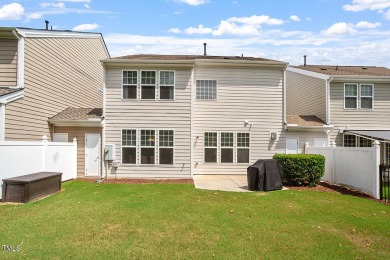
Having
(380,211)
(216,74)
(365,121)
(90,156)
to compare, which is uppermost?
(216,74)

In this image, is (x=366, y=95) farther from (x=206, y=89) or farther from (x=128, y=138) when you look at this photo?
(x=128, y=138)

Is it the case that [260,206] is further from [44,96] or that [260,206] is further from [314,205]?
[44,96]

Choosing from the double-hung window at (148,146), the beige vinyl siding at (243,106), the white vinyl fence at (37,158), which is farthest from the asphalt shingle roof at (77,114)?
the beige vinyl siding at (243,106)

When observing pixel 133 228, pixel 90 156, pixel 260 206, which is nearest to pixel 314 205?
pixel 260 206

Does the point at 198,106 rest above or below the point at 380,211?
above

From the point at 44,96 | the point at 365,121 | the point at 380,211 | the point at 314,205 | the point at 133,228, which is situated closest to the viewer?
the point at 133,228

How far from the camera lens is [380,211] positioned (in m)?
8.27

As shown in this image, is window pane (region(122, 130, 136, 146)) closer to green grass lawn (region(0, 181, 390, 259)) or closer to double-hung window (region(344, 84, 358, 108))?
green grass lawn (region(0, 181, 390, 259))

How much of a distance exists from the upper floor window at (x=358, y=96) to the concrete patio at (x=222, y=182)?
23.9ft

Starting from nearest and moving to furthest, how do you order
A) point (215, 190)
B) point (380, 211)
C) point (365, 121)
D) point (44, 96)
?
point (380, 211), point (215, 190), point (44, 96), point (365, 121)

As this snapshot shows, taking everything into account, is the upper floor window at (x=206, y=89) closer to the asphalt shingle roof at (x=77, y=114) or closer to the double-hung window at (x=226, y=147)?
the double-hung window at (x=226, y=147)

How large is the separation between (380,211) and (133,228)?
261 inches

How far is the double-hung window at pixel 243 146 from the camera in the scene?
15414mm

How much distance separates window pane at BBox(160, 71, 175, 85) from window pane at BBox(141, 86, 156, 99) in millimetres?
529
